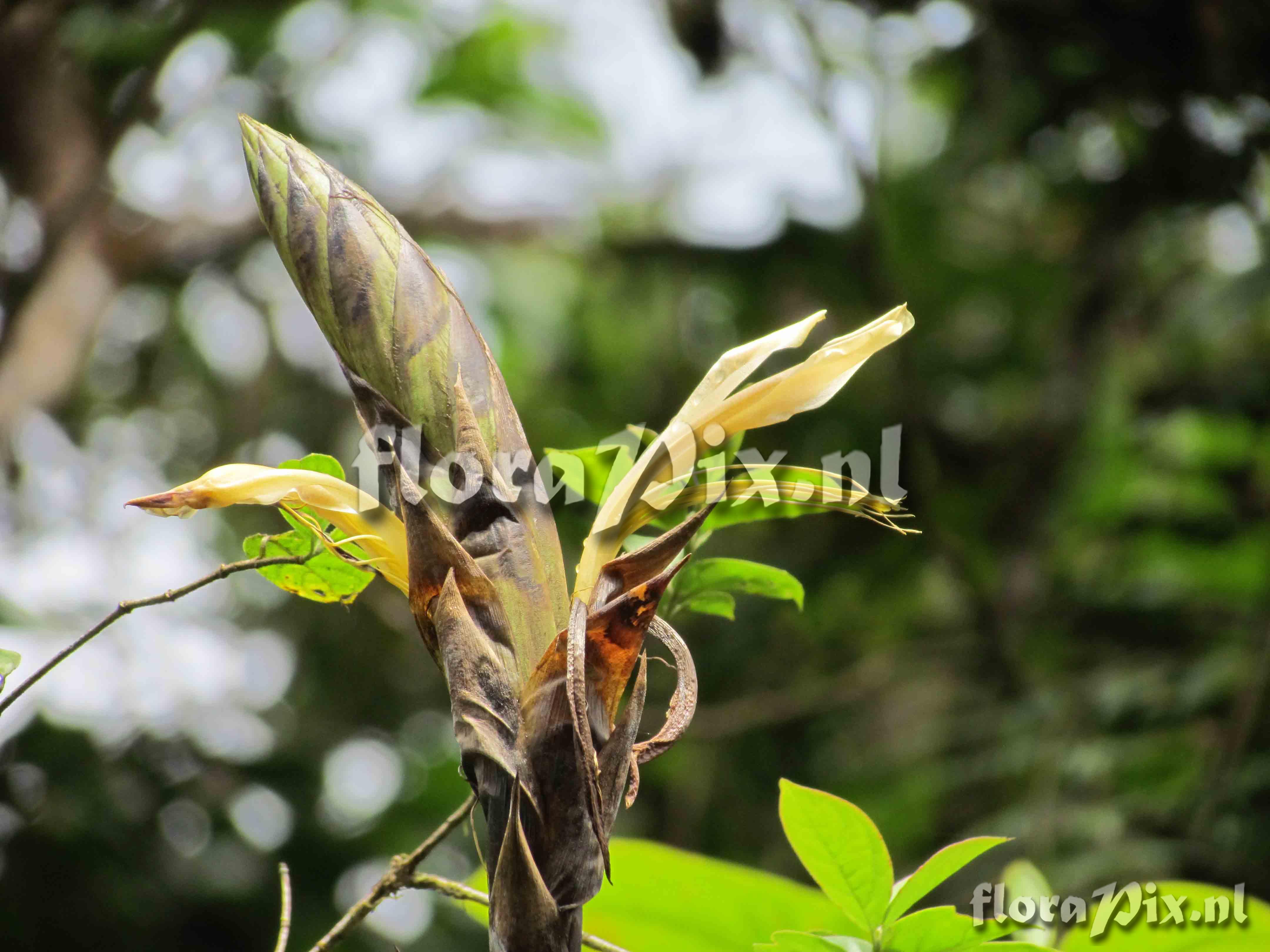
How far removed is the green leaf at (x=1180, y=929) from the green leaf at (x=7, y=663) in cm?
58

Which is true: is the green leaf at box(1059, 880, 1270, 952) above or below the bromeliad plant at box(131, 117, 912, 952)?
below

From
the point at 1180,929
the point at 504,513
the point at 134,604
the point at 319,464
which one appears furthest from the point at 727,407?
the point at 1180,929

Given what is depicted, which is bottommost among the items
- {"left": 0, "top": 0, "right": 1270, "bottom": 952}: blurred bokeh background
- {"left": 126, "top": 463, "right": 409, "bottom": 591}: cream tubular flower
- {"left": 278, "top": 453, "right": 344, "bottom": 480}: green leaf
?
{"left": 0, "top": 0, "right": 1270, "bottom": 952}: blurred bokeh background

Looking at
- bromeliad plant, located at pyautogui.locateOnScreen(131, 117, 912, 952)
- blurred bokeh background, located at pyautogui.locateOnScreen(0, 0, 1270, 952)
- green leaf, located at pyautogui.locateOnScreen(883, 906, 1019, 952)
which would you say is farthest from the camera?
blurred bokeh background, located at pyautogui.locateOnScreen(0, 0, 1270, 952)

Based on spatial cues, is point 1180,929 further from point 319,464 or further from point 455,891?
point 319,464

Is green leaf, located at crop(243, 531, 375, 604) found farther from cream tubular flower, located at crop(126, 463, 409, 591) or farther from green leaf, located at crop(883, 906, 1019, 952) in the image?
green leaf, located at crop(883, 906, 1019, 952)

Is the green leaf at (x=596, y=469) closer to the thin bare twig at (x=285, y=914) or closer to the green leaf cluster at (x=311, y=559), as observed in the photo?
the green leaf cluster at (x=311, y=559)

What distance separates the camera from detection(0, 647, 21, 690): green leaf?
455 mm

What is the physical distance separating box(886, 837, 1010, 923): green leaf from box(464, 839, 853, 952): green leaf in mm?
105

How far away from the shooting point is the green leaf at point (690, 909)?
0.57 metres

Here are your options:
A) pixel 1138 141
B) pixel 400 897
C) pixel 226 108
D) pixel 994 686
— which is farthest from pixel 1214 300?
pixel 226 108

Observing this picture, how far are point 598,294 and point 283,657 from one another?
151cm

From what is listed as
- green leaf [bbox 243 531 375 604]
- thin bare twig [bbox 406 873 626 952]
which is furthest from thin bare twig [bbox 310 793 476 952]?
green leaf [bbox 243 531 375 604]

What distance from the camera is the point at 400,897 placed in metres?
0.52
